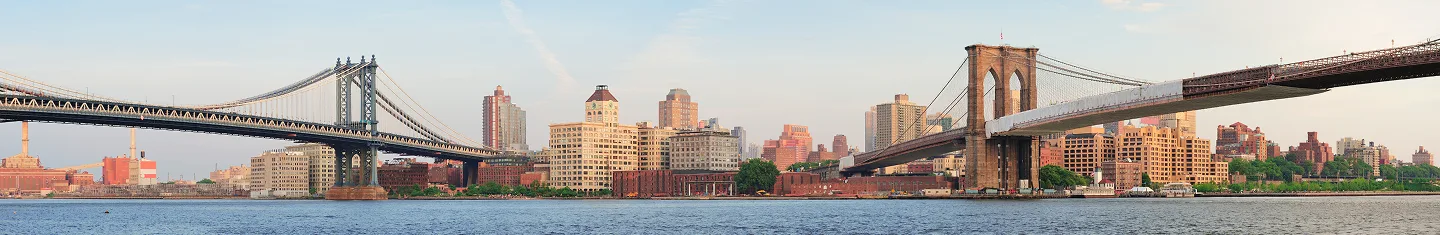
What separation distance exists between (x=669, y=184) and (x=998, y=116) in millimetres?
52401

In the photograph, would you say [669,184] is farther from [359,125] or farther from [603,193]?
[359,125]

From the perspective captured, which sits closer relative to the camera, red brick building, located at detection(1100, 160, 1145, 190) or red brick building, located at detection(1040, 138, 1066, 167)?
red brick building, located at detection(1100, 160, 1145, 190)

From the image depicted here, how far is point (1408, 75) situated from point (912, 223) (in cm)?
2052

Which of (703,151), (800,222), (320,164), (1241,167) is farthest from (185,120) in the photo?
(1241,167)

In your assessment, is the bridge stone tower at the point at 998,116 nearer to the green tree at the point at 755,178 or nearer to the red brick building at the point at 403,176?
the green tree at the point at 755,178

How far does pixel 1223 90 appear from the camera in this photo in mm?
71688

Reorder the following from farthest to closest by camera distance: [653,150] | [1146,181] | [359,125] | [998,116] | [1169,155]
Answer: [653,150] → [1169,155] → [1146,181] → [359,125] → [998,116]

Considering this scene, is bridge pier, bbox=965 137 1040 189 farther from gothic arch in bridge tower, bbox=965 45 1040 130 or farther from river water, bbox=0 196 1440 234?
river water, bbox=0 196 1440 234

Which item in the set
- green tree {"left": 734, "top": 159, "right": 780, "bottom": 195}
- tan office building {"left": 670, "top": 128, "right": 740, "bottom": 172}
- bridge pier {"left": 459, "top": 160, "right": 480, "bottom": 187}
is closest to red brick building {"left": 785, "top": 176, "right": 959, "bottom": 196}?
green tree {"left": 734, "top": 159, "right": 780, "bottom": 195}

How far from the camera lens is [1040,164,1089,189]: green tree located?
423ft

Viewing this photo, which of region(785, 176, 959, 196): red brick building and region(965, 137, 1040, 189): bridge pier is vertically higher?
region(965, 137, 1040, 189): bridge pier

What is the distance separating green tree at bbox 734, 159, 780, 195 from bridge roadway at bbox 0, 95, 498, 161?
30652 millimetres

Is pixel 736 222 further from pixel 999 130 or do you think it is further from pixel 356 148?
pixel 356 148

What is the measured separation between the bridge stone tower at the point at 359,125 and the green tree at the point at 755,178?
122 feet
